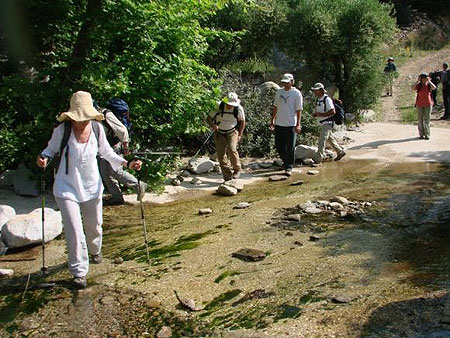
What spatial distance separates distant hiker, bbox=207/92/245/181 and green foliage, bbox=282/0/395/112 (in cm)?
741

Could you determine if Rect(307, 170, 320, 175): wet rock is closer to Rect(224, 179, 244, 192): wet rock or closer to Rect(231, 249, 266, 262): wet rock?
Rect(224, 179, 244, 192): wet rock

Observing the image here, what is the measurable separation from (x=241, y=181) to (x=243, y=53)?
1055 centimetres

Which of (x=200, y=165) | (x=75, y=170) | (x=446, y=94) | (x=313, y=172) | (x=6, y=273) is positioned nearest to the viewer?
(x=75, y=170)

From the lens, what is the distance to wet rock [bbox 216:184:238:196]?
9164 millimetres

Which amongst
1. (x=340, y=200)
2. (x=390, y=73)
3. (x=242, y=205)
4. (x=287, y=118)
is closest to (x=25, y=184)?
(x=242, y=205)

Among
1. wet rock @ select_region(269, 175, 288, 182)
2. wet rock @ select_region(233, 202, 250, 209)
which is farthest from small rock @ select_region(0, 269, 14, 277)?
wet rock @ select_region(269, 175, 288, 182)

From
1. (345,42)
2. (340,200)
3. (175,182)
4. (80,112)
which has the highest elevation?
(345,42)

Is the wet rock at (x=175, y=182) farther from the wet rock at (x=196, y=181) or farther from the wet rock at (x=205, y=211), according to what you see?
the wet rock at (x=205, y=211)

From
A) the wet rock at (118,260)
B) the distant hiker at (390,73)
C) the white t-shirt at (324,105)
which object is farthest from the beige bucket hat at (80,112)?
the distant hiker at (390,73)

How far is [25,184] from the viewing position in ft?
28.7

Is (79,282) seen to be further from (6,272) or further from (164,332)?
(164,332)

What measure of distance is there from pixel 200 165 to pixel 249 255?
5225mm

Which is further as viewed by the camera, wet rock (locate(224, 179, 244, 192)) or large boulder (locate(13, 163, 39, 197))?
wet rock (locate(224, 179, 244, 192))

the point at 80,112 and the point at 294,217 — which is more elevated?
the point at 80,112
